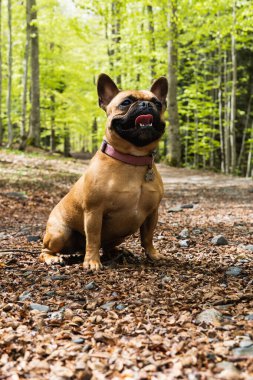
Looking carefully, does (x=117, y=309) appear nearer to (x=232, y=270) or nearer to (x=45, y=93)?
(x=232, y=270)

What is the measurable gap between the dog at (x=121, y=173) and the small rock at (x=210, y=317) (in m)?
1.12

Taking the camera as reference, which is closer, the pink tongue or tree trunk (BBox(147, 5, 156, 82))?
the pink tongue

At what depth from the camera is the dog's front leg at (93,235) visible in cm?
330

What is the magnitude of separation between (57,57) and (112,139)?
24.5 m

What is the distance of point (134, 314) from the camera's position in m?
2.46

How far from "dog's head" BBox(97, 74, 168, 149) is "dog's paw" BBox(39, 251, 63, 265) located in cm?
116

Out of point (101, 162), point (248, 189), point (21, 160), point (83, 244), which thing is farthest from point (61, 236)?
point (21, 160)

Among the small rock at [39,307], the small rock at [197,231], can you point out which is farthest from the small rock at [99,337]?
the small rock at [197,231]

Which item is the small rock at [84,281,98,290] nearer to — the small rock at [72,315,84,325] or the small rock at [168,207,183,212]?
the small rock at [72,315,84,325]

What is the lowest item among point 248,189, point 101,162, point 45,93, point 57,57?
point 248,189

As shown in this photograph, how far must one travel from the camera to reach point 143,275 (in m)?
3.23

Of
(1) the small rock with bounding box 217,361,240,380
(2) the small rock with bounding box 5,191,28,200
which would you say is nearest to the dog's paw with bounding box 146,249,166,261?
(1) the small rock with bounding box 217,361,240,380

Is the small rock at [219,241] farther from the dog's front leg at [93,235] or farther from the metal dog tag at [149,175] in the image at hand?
the dog's front leg at [93,235]

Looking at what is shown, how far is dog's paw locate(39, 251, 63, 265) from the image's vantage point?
3.67 m
